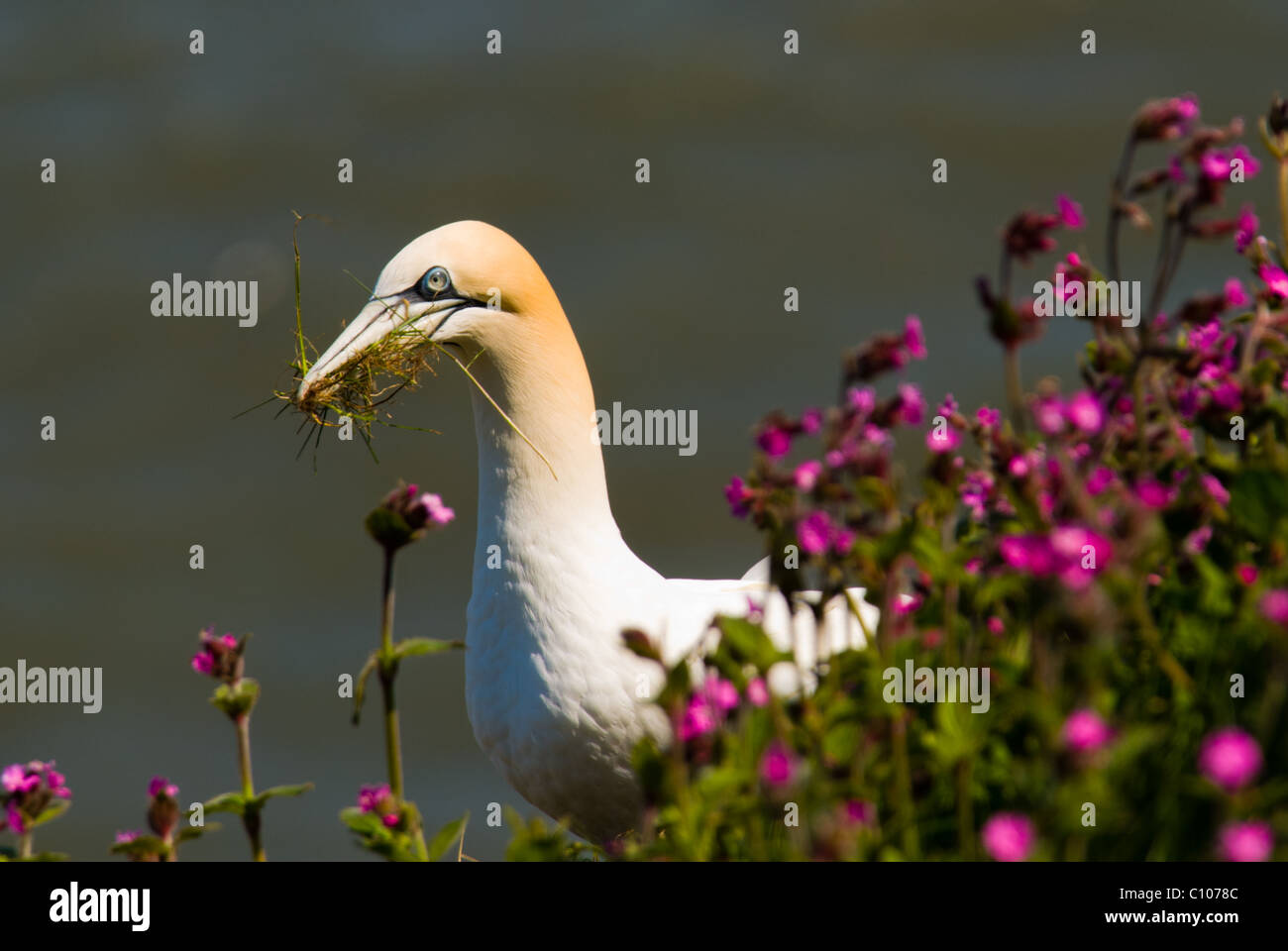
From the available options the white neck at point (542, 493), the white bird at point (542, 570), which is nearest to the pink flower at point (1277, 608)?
the white bird at point (542, 570)

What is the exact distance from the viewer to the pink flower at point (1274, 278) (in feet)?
7.27

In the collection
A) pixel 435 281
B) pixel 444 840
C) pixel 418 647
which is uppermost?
pixel 435 281

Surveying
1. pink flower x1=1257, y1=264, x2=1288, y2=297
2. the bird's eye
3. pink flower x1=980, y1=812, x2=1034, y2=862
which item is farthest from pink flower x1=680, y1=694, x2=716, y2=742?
the bird's eye

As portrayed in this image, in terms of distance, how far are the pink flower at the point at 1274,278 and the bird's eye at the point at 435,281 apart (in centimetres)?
178

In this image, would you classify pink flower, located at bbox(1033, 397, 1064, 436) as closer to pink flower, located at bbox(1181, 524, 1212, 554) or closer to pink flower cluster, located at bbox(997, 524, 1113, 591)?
pink flower cluster, located at bbox(997, 524, 1113, 591)

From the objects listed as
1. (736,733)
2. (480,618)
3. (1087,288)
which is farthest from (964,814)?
(480,618)

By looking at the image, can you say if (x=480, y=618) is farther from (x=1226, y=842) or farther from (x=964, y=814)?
(x=1226, y=842)

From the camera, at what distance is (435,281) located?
340 cm

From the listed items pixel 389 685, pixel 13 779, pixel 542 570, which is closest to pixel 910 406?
pixel 389 685

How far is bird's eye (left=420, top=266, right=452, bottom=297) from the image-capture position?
3381mm

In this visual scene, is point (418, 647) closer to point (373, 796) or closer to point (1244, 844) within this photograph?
point (373, 796)

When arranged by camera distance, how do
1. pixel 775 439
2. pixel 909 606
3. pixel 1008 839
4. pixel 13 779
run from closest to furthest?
pixel 1008 839
pixel 775 439
pixel 13 779
pixel 909 606

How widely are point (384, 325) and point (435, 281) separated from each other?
169mm

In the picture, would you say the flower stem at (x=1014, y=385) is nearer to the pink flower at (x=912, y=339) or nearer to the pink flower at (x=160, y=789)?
the pink flower at (x=912, y=339)
